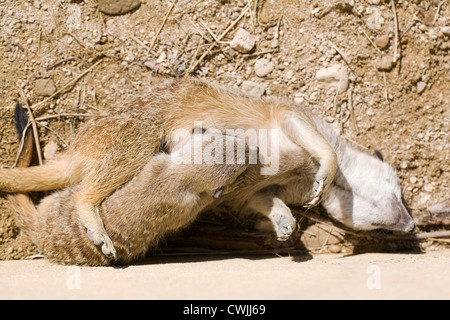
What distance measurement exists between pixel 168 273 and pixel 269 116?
150cm

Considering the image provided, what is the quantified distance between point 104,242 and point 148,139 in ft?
2.65

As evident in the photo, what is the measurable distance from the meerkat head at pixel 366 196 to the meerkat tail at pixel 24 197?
2.35m

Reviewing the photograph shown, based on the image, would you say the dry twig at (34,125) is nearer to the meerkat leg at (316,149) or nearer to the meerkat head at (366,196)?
the meerkat leg at (316,149)

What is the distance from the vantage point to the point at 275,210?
3.60m

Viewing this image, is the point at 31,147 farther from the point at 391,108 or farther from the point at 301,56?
the point at 391,108

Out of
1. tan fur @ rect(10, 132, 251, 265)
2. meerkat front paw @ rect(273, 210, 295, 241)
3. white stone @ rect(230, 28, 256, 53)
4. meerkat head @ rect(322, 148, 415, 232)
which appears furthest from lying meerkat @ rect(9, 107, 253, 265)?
white stone @ rect(230, 28, 256, 53)

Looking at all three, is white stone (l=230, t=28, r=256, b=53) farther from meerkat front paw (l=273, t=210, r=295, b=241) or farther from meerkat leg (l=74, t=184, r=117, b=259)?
meerkat leg (l=74, t=184, r=117, b=259)

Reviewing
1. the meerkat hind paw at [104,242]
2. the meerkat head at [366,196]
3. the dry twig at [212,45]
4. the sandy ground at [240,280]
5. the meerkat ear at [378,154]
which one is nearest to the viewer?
the sandy ground at [240,280]

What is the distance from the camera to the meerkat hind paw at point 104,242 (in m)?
3.16

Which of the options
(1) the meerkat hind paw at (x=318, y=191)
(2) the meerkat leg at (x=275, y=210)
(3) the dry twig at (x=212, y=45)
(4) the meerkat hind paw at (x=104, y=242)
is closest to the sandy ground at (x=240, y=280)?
(4) the meerkat hind paw at (x=104, y=242)

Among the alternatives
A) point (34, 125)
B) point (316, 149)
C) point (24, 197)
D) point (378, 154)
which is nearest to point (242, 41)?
point (316, 149)

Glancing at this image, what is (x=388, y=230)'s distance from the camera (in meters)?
3.87

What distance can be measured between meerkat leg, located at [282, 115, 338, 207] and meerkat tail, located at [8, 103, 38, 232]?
6.90 feet

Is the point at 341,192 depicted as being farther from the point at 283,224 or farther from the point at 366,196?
the point at 283,224
